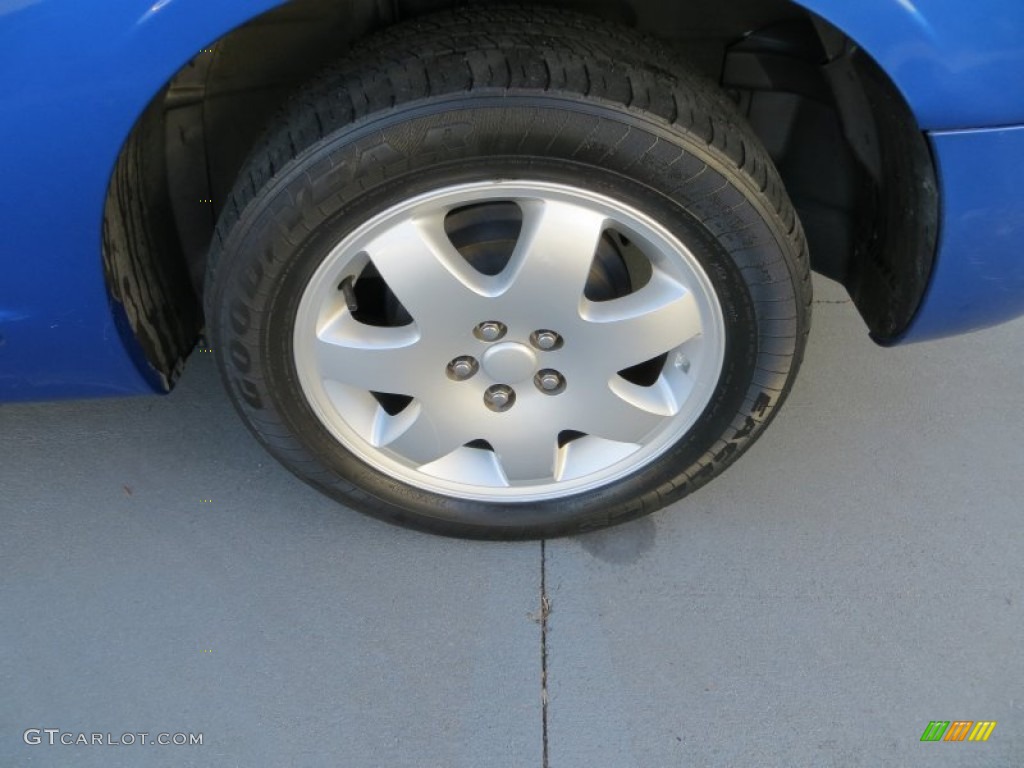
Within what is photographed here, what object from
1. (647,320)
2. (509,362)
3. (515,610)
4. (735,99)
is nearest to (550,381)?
(509,362)

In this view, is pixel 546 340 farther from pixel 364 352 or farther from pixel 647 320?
pixel 364 352

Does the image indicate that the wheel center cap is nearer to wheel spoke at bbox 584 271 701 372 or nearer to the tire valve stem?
wheel spoke at bbox 584 271 701 372

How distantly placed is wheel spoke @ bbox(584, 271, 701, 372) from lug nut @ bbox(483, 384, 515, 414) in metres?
0.19

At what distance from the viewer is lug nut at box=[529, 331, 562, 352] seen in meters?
1.48

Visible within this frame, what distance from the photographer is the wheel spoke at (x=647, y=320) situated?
144 centimetres

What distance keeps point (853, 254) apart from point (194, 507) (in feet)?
4.57

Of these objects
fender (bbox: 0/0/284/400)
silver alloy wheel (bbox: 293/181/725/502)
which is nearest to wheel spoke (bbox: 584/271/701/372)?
silver alloy wheel (bbox: 293/181/725/502)

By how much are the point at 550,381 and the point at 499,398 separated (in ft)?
0.32

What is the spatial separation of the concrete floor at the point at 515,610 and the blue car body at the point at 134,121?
510 millimetres

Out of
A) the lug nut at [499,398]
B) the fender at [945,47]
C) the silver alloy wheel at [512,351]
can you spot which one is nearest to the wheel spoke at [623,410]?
the silver alloy wheel at [512,351]

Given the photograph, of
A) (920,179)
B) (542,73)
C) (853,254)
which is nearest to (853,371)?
(853,254)

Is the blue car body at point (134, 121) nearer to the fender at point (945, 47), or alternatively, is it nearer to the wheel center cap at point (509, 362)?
the fender at point (945, 47)

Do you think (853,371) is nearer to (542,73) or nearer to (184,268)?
(542,73)

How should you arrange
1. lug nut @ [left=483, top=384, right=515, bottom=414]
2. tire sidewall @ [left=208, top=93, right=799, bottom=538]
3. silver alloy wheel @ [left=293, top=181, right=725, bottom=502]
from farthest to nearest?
lug nut @ [left=483, top=384, right=515, bottom=414]
silver alloy wheel @ [left=293, top=181, right=725, bottom=502]
tire sidewall @ [left=208, top=93, right=799, bottom=538]
